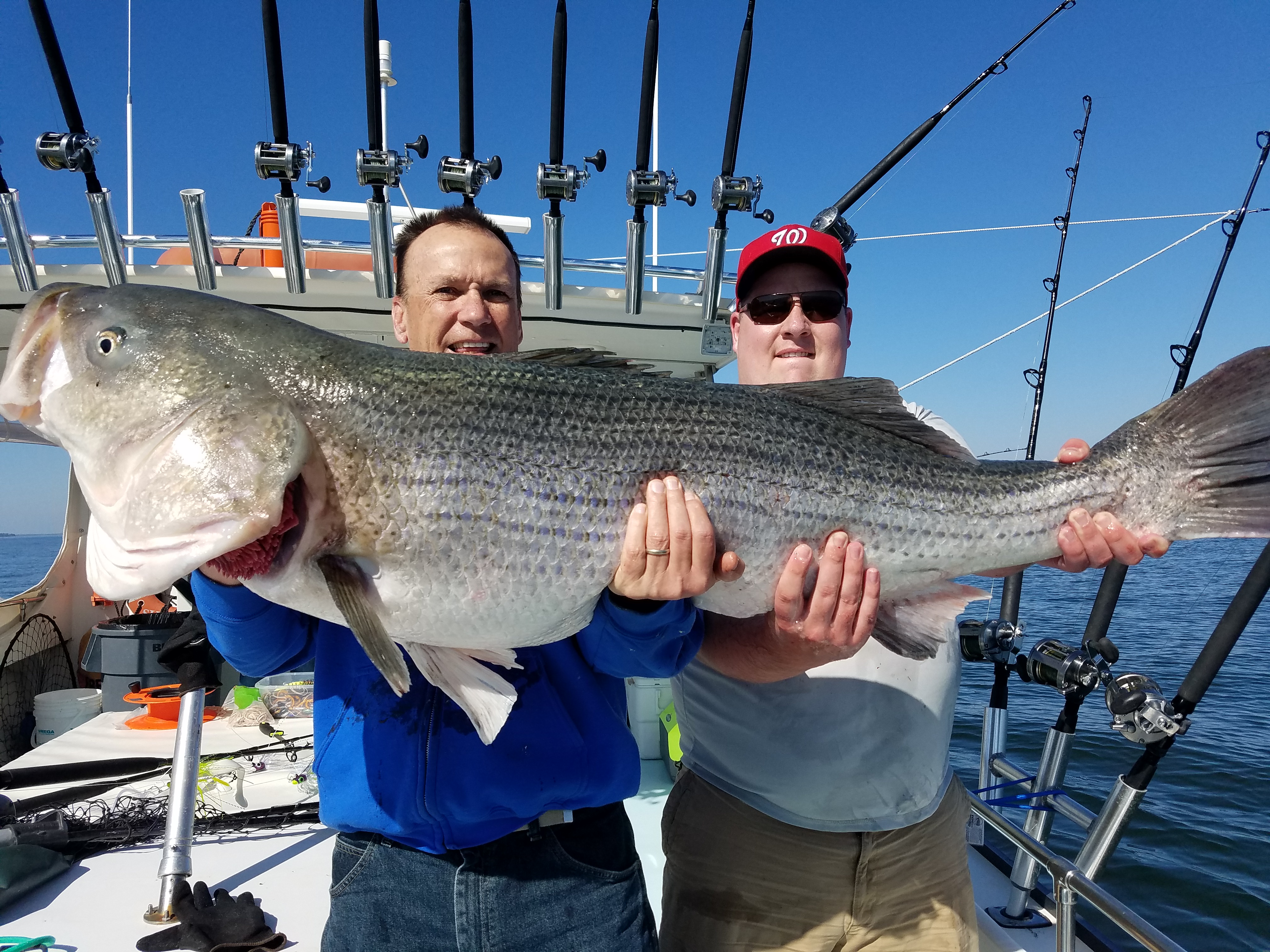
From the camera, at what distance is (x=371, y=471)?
6.33 feet

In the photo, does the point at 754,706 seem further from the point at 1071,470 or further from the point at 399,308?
the point at 399,308

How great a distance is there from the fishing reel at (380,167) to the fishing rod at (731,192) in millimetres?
1768

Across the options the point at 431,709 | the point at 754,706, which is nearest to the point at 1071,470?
the point at 754,706

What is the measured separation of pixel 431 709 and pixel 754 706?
1.27 m

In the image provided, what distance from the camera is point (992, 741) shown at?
13.4ft

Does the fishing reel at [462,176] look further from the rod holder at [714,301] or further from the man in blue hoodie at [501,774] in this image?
the man in blue hoodie at [501,774]

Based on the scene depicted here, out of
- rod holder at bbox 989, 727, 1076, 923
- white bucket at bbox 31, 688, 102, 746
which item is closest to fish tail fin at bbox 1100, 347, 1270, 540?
rod holder at bbox 989, 727, 1076, 923

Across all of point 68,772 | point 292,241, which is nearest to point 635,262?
point 292,241

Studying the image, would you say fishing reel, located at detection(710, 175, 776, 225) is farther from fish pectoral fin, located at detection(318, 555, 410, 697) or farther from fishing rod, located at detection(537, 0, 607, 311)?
fish pectoral fin, located at detection(318, 555, 410, 697)

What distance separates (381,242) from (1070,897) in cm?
439

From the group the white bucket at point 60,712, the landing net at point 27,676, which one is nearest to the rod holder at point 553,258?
the white bucket at point 60,712

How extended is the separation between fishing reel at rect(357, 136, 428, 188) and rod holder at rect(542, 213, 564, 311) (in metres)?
0.80

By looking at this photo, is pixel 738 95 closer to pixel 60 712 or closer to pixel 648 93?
pixel 648 93

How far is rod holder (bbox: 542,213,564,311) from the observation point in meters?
4.09
